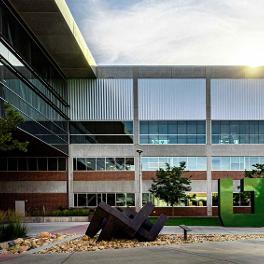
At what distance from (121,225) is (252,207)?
15628mm

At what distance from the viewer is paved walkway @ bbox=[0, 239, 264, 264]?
489 inches

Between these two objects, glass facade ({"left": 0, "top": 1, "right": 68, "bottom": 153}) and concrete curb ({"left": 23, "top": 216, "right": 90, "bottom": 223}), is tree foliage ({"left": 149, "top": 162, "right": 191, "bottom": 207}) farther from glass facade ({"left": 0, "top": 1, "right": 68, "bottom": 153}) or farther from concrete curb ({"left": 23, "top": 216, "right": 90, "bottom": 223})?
concrete curb ({"left": 23, "top": 216, "right": 90, "bottom": 223})

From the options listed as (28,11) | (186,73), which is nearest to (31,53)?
(28,11)

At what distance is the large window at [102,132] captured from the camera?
173 ft

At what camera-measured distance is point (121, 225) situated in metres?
18.2

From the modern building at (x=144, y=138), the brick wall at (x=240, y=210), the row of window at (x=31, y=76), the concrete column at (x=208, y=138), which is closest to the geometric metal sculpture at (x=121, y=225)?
the row of window at (x=31, y=76)

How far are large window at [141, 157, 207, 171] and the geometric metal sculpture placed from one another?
33362 mm

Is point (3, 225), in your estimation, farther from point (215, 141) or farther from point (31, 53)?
point (215, 141)

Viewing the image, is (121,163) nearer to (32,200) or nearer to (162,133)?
(162,133)

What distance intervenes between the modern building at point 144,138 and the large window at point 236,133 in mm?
98

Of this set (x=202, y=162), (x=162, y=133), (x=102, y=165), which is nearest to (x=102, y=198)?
(x=102, y=165)

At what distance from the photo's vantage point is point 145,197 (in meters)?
52.9

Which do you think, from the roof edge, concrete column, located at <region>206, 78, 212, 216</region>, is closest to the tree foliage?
concrete column, located at <region>206, 78, 212, 216</region>

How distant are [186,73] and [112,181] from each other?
1286 centimetres
